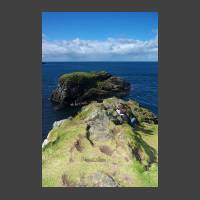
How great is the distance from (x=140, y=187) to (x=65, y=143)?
4.87m

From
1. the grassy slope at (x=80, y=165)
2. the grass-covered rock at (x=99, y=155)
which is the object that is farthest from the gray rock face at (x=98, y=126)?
the grassy slope at (x=80, y=165)

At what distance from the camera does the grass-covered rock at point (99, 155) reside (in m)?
22.0

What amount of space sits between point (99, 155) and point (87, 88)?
13189mm

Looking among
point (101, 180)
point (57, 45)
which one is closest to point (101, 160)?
point (101, 180)

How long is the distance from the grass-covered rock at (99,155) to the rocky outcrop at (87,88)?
17.9 ft

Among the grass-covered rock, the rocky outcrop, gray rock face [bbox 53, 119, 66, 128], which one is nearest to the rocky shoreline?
the grass-covered rock

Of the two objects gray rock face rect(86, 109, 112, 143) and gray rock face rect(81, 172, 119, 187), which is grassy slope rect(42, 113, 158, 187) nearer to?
gray rock face rect(81, 172, 119, 187)

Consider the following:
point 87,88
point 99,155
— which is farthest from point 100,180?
point 87,88

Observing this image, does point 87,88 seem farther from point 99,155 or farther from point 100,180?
point 100,180

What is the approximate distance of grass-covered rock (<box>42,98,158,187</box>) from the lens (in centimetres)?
2198

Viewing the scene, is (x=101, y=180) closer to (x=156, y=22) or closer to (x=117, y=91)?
(x=156, y=22)

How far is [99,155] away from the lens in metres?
23.2

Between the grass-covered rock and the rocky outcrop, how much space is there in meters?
5.45

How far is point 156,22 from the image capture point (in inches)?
911
